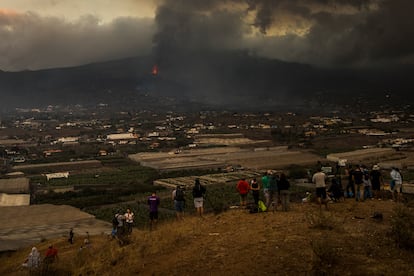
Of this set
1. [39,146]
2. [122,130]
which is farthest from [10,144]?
[122,130]

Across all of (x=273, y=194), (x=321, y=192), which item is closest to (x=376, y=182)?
(x=321, y=192)

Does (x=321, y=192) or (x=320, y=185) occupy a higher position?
(x=320, y=185)

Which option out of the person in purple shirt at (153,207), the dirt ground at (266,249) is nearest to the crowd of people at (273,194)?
the person in purple shirt at (153,207)

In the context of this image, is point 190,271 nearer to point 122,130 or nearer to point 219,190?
point 219,190

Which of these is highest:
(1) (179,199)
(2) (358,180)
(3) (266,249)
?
(2) (358,180)

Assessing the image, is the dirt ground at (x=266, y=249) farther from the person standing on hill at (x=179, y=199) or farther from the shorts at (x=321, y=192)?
the person standing on hill at (x=179, y=199)

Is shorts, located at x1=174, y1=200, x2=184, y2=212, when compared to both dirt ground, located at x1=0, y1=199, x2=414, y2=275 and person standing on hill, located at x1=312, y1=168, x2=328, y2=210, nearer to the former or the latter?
dirt ground, located at x1=0, y1=199, x2=414, y2=275

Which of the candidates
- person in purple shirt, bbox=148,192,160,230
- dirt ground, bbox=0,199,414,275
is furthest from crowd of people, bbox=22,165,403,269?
dirt ground, bbox=0,199,414,275

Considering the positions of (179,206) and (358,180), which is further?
(358,180)

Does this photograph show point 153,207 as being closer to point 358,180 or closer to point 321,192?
point 321,192
